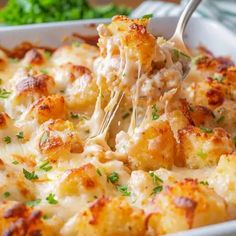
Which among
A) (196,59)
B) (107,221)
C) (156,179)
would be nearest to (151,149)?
(156,179)

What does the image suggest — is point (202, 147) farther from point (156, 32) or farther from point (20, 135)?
point (156, 32)

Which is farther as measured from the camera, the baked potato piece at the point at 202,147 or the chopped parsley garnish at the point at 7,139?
→ the chopped parsley garnish at the point at 7,139

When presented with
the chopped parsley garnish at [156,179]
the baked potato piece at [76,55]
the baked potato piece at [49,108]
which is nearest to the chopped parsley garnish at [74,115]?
the baked potato piece at [49,108]

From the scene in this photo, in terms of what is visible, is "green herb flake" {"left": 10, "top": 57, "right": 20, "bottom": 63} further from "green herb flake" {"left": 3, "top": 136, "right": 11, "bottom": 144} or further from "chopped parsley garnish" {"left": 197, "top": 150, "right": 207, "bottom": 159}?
"chopped parsley garnish" {"left": 197, "top": 150, "right": 207, "bottom": 159}

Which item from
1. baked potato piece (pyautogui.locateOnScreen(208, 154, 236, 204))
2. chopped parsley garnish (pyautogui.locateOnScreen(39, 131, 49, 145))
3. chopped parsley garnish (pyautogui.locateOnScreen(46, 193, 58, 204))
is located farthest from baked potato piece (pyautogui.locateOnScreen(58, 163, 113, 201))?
baked potato piece (pyautogui.locateOnScreen(208, 154, 236, 204))

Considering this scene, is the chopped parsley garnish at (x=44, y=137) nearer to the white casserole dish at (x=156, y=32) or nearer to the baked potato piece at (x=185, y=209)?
the baked potato piece at (x=185, y=209)

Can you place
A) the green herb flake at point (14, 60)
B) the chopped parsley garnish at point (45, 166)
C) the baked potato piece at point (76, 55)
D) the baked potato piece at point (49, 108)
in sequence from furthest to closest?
1. the green herb flake at point (14, 60)
2. the baked potato piece at point (76, 55)
3. the baked potato piece at point (49, 108)
4. the chopped parsley garnish at point (45, 166)

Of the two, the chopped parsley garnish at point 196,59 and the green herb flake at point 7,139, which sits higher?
the chopped parsley garnish at point 196,59

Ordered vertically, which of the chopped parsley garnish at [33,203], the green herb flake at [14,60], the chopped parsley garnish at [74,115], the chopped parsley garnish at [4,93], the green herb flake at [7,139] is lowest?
the green herb flake at [14,60]
